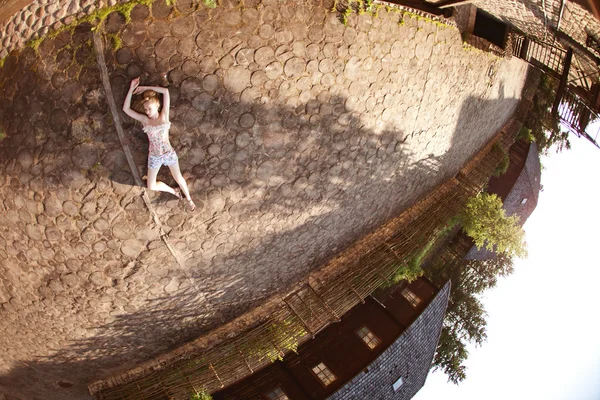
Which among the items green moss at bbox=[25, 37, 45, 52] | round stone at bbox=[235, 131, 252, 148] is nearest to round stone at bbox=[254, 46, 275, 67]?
round stone at bbox=[235, 131, 252, 148]

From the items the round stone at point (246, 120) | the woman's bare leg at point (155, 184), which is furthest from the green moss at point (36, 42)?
the round stone at point (246, 120)

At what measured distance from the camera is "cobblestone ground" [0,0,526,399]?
4.94 meters

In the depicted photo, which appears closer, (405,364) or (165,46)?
A: (165,46)

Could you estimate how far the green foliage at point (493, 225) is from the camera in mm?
8672

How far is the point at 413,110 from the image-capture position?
22.9ft

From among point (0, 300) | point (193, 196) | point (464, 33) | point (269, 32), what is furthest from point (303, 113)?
point (0, 300)

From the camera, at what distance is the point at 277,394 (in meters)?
8.45

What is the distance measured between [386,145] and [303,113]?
6.72 ft

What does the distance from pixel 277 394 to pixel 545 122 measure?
13.3 m

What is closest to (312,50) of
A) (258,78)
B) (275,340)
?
(258,78)

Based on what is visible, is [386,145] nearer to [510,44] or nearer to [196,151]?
[196,151]

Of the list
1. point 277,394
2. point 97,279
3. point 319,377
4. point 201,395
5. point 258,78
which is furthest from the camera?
point 319,377

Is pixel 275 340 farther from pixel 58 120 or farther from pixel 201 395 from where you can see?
pixel 58 120

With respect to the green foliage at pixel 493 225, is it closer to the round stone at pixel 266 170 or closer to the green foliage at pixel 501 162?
the green foliage at pixel 501 162
